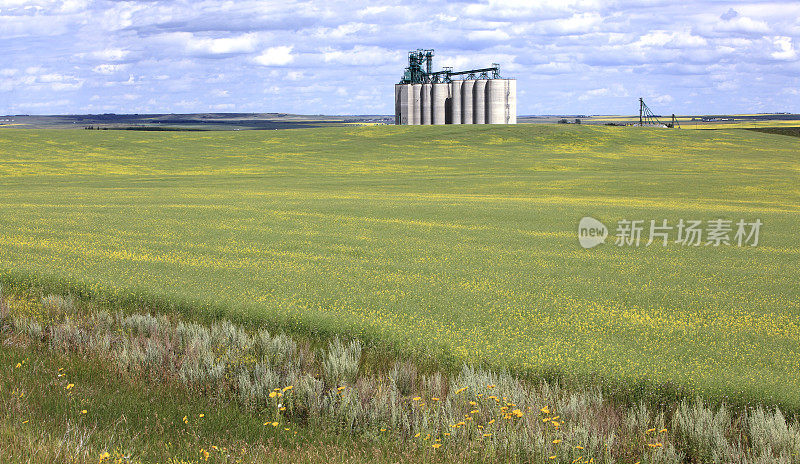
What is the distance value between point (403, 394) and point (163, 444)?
2965mm

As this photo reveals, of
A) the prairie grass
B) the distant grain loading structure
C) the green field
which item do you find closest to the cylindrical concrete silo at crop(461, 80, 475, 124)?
the distant grain loading structure

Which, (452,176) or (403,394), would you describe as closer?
(403,394)

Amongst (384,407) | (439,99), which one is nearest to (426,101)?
(439,99)

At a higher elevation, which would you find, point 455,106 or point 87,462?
point 455,106

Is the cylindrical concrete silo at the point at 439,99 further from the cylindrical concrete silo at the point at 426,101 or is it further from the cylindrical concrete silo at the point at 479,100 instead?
the cylindrical concrete silo at the point at 479,100

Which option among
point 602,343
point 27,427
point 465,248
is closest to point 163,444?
point 27,427

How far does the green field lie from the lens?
9648 millimetres

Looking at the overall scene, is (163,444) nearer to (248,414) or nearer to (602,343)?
(248,414)

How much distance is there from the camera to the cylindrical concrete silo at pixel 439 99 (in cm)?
12325

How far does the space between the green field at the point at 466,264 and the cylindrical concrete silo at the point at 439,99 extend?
8089 cm

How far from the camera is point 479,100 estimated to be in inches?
4722

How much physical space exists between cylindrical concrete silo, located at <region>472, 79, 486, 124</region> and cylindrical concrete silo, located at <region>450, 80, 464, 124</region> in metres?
3.14

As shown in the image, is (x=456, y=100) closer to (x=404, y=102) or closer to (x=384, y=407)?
(x=404, y=102)

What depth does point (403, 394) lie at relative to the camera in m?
8.57
